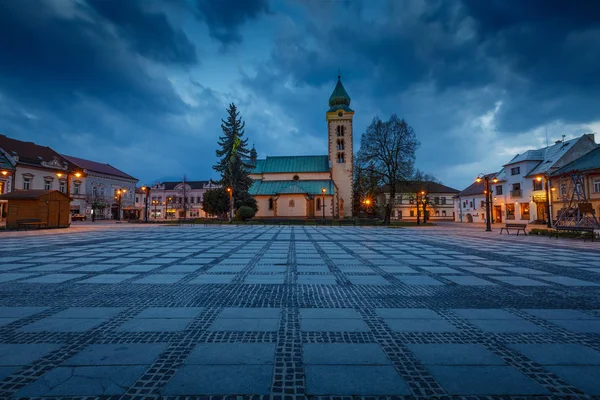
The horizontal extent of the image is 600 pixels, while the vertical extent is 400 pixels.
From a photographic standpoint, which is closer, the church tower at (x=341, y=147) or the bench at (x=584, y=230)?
the bench at (x=584, y=230)

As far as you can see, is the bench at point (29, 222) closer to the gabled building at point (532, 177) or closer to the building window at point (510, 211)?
the gabled building at point (532, 177)

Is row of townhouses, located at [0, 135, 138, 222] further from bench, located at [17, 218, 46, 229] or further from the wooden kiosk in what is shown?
bench, located at [17, 218, 46, 229]

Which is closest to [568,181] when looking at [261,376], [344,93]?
[344,93]

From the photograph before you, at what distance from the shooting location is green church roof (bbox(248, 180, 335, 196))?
49656 millimetres

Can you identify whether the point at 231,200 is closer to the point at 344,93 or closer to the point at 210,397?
the point at 344,93

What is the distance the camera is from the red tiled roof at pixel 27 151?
140 ft

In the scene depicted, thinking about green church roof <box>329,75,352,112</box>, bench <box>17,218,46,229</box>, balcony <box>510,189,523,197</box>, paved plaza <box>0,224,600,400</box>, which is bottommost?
paved plaza <box>0,224,600,400</box>

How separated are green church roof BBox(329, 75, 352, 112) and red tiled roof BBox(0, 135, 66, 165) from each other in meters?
48.1

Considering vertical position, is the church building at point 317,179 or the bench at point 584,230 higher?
the church building at point 317,179

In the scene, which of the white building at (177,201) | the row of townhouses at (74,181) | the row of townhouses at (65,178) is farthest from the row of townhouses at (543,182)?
the white building at (177,201)

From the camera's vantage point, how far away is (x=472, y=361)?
299 cm

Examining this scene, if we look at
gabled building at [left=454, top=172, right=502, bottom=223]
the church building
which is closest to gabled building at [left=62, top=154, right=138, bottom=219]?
the church building

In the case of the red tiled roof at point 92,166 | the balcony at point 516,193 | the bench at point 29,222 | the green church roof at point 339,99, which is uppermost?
the green church roof at point 339,99

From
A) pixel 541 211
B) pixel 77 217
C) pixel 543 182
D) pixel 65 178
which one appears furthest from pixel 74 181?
pixel 541 211
